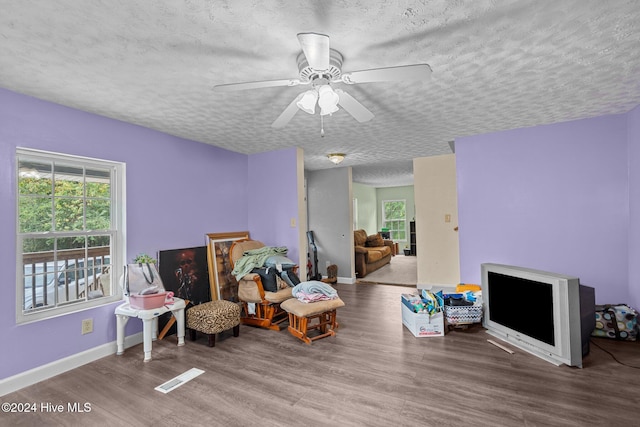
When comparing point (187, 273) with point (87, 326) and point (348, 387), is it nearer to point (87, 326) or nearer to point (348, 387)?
point (87, 326)

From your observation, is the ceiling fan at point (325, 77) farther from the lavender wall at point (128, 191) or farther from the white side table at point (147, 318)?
the white side table at point (147, 318)

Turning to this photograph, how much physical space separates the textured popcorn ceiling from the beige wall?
1766 millimetres

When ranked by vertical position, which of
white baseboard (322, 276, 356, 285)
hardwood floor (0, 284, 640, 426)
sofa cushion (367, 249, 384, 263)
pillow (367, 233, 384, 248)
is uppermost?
pillow (367, 233, 384, 248)

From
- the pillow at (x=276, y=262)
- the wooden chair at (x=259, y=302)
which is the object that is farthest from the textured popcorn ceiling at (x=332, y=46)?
the wooden chair at (x=259, y=302)

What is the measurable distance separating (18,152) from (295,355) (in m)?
3.02

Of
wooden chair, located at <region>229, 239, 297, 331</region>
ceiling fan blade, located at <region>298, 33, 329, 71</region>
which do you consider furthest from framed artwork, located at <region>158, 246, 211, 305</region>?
ceiling fan blade, located at <region>298, 33, 329, 71</region>

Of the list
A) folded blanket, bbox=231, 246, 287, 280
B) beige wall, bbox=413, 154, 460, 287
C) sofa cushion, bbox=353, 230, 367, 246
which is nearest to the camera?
folded blanket, bbox=231, 246, 287, 280

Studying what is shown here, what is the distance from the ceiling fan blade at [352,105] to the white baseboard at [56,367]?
3.25 metres

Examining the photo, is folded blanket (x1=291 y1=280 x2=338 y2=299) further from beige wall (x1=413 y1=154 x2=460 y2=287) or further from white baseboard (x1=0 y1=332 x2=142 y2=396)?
beige wall (x1=413 y1=154 x2=460 y2=287)

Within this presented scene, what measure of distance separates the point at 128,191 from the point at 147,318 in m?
1.38

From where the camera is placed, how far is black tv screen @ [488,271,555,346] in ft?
8.78

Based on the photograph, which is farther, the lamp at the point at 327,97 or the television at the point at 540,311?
the television at the point at 540,311

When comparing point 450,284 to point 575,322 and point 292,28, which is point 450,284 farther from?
point 292,28

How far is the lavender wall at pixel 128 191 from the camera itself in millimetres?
2426
